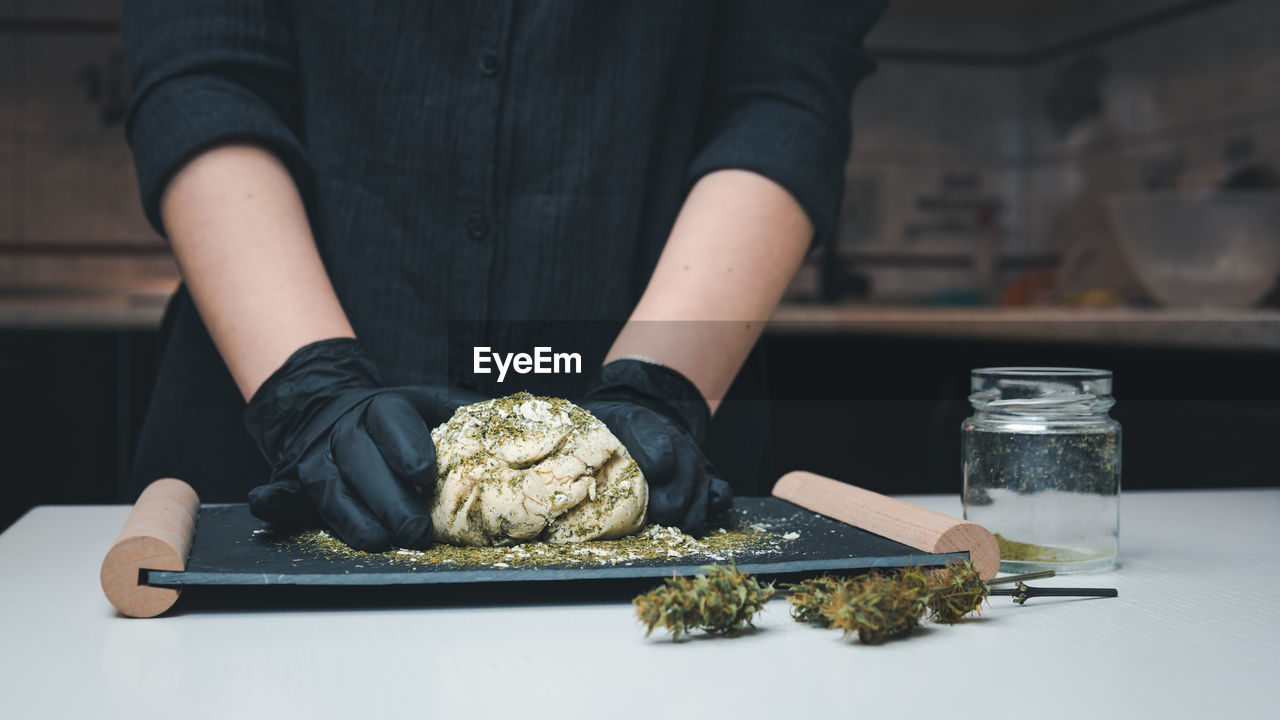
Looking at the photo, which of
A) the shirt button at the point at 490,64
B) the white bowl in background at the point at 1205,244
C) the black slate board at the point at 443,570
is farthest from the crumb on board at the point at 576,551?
the white bowl in background at the point at 1205,244

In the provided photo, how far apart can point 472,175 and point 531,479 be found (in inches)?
19.8

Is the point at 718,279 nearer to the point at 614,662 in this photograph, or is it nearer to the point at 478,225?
the point at 478,225

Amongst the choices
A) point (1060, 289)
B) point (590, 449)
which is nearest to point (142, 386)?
point (590, 449)

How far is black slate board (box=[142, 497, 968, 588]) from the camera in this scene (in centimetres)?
59

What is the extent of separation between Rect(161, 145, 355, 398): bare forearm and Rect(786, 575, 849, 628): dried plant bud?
Result: 53 cm

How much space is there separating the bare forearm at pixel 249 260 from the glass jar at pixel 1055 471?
0.57 m

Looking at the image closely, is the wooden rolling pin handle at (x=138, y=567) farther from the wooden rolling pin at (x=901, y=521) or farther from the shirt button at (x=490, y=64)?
the shirt button at (x=490, y=64)

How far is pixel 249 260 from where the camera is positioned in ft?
3.22

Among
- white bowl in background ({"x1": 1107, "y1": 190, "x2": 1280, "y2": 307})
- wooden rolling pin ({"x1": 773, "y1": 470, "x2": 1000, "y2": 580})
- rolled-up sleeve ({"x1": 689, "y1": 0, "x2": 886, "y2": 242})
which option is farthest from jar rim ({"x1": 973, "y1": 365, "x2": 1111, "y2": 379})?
white bowl in background ({"x1": 1107, "y1": 190, "x2": 1280, "y2": 307})

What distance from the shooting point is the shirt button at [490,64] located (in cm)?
112

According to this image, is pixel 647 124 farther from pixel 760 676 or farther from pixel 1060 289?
pixel 1060 289

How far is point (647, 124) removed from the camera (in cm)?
117

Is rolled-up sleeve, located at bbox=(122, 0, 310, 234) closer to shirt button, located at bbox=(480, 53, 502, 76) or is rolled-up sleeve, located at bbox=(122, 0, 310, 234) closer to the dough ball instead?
shirt button, located at bbox=(480, 53, 502, 76)

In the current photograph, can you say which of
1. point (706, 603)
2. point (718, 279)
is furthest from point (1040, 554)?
point (718, 279)
